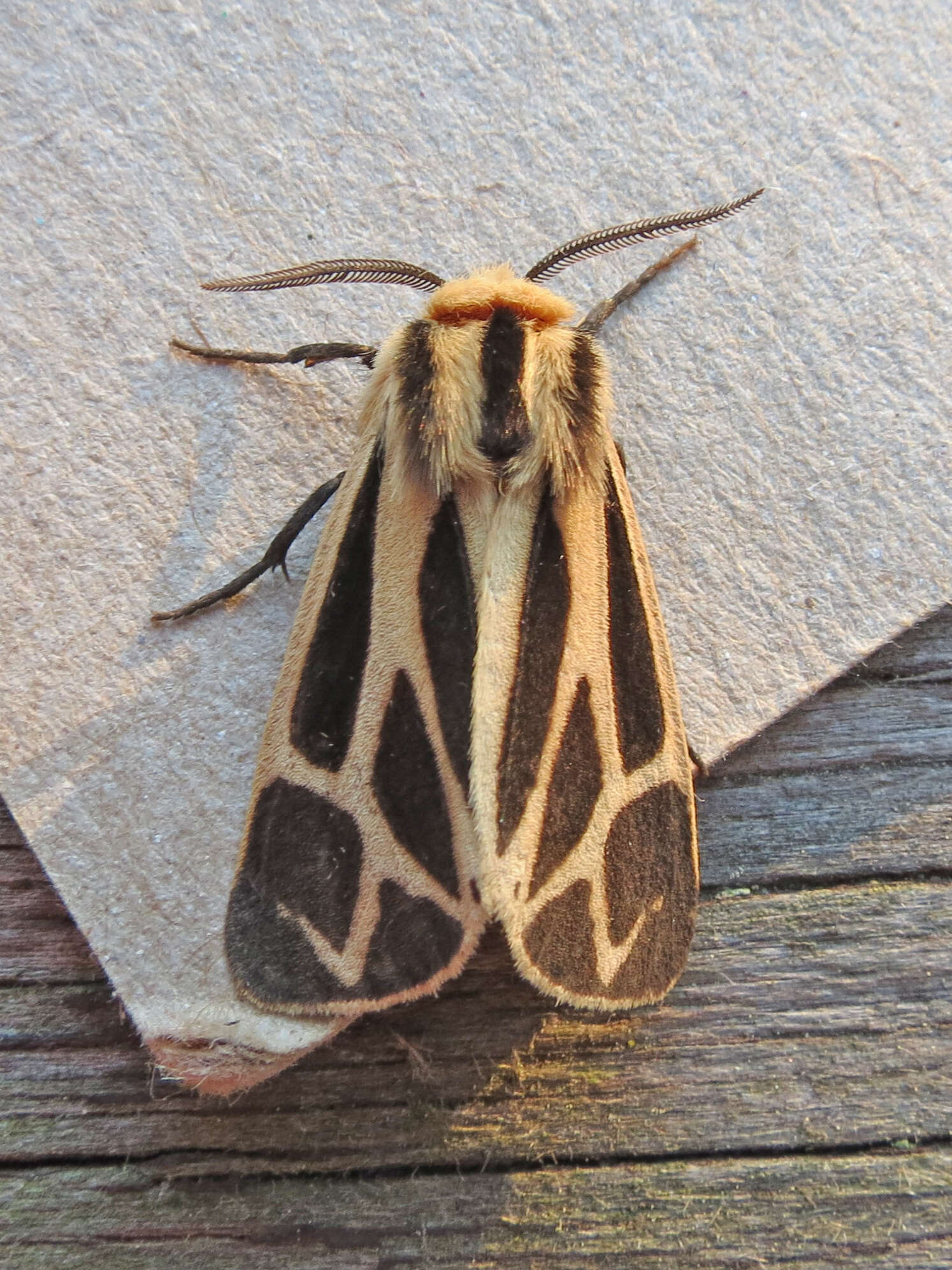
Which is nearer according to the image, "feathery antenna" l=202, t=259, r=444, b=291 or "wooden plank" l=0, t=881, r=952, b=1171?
"wooden plank" l=0, t=881, r=952, b=1171

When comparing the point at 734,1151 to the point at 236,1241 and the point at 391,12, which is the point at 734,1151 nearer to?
Answer: the point at 236,1241

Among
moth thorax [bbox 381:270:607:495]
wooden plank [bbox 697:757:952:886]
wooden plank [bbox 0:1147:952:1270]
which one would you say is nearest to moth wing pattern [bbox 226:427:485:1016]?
moth thorax [bbox 381:270:607:495]

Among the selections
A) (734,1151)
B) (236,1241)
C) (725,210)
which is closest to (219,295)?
(725,210)

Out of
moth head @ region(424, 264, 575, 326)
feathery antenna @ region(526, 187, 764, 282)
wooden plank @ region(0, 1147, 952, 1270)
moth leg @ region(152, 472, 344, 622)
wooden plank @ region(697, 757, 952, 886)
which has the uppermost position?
feathery antenna @ region(526, 187, 764, 282)

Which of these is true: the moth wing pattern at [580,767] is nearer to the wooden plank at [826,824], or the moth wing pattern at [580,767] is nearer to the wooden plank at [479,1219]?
the wooden plank at [826,824]

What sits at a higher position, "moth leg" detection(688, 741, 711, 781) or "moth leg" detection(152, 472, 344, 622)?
"moth leg" detection(152, 472, 344, 622)

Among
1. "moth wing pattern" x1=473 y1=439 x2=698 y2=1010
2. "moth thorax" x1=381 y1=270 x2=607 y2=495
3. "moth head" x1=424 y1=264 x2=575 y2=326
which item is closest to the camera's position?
"moth wing pattern" x1=473 y1=439 x2=698 y2=1010

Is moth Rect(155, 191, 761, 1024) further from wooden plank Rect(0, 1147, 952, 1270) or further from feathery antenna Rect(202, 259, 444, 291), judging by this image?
wooden plank Rect(0, 1147, 952, 1270)
